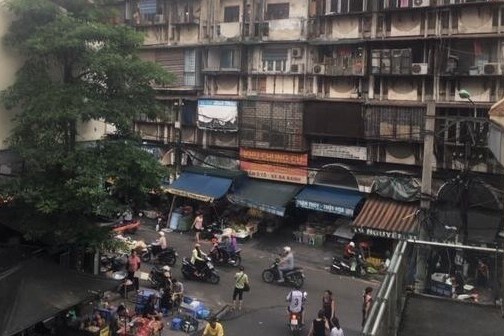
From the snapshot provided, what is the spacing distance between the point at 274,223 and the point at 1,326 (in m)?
16.2

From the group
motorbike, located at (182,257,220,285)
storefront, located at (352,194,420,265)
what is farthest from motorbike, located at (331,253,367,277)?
motorbike, located at (182,257,220,285)

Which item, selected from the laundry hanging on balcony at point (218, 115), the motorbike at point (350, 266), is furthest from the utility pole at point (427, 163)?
the laundry hanging on balcony at point (218, 115)

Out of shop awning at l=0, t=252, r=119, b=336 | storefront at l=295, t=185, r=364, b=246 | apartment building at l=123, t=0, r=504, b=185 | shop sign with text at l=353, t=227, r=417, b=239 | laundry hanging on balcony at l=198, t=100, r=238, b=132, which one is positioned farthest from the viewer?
laundry hanging on balcony at l=198, t=100, r=238, b=132

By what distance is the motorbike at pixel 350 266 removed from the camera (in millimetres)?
19891

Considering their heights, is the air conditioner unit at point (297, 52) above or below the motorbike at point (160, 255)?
above

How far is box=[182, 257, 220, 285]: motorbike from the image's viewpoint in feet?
60.2

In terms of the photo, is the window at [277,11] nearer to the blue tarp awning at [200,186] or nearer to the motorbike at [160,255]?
the blue tarp awning at [200,186]

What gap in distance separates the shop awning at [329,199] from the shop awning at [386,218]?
0.67 metres

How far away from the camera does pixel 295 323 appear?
14.4 metres

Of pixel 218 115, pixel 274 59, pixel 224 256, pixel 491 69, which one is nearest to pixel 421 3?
pixel 491 69

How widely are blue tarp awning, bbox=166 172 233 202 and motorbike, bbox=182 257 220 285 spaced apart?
20.4 ft

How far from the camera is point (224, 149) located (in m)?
26.3

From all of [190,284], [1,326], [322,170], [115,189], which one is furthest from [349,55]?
[1,326]

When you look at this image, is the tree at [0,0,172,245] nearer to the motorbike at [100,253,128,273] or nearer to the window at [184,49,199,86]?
the motorbike at [100,253,128,273]
